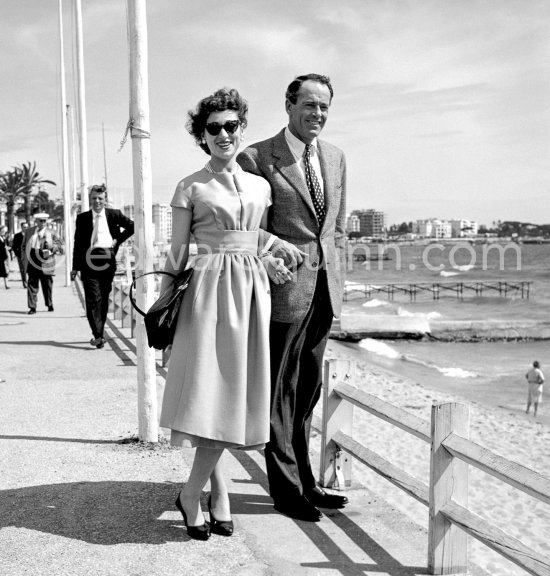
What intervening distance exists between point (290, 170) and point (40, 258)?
11.1m

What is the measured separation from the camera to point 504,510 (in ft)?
27.0

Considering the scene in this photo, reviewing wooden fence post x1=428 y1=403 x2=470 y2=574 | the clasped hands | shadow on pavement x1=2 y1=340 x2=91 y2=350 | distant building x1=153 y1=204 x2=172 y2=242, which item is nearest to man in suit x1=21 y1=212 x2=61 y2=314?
distant building x1=153 y1=204 x2=172 y2=242

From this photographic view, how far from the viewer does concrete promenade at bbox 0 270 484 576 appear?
3.38m

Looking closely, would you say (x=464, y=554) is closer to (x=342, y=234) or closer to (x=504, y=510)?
(x=342, y=234)

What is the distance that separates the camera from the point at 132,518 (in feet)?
12.7

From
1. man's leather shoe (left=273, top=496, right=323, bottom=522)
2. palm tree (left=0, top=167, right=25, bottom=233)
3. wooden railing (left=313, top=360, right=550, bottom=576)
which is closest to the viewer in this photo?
wooden railing (left=313, top=360, right=550, bottom=576)

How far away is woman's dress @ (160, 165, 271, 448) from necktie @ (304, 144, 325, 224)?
1.30 ft

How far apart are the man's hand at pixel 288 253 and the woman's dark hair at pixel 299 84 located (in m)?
0.72

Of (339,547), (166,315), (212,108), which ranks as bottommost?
(339,547)

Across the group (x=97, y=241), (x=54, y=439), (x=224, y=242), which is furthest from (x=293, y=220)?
(x=97, y=241)

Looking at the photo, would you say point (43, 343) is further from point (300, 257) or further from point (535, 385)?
point (535, 385)

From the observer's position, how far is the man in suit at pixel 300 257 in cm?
380

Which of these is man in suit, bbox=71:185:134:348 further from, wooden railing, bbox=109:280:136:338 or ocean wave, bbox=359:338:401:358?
ocean wave, bbox=359:338:401:358

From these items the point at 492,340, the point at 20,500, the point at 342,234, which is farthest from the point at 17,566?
the point at 492,340
